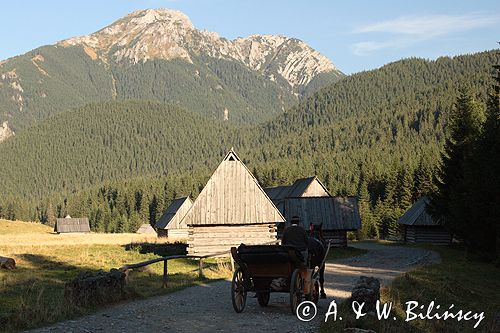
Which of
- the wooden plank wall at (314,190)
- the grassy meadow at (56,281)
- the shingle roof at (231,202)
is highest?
the wooden plank wall at (314,190)

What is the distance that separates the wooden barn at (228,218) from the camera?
126ft

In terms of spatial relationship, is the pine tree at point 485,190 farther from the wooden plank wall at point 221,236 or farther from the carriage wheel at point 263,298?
the carriage wheel at point 263,298

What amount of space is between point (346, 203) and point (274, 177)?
295ft

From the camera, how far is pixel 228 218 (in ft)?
125

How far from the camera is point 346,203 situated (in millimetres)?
50625

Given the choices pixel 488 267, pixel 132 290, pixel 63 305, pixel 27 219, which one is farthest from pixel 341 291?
pixel 27 219

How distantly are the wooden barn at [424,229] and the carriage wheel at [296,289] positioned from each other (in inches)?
1744

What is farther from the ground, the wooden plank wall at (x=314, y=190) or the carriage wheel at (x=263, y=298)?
the wooden plank wall at (x=314, y=190)

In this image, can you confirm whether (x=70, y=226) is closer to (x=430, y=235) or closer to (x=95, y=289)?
(x=430, y=235)

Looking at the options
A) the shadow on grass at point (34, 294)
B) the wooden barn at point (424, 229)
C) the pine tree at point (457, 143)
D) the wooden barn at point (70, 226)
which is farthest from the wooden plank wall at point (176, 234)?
the wooden barn at point (70, 226)

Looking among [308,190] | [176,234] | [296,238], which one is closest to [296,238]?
[296,238]

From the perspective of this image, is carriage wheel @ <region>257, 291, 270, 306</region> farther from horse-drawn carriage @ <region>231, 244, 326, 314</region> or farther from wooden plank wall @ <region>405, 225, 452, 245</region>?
wooden plank wall @ <region>405, 225, 452, 245</region>

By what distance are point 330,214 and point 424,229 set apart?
1380 centimetres

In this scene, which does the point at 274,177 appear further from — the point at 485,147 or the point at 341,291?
the point at 341,291
